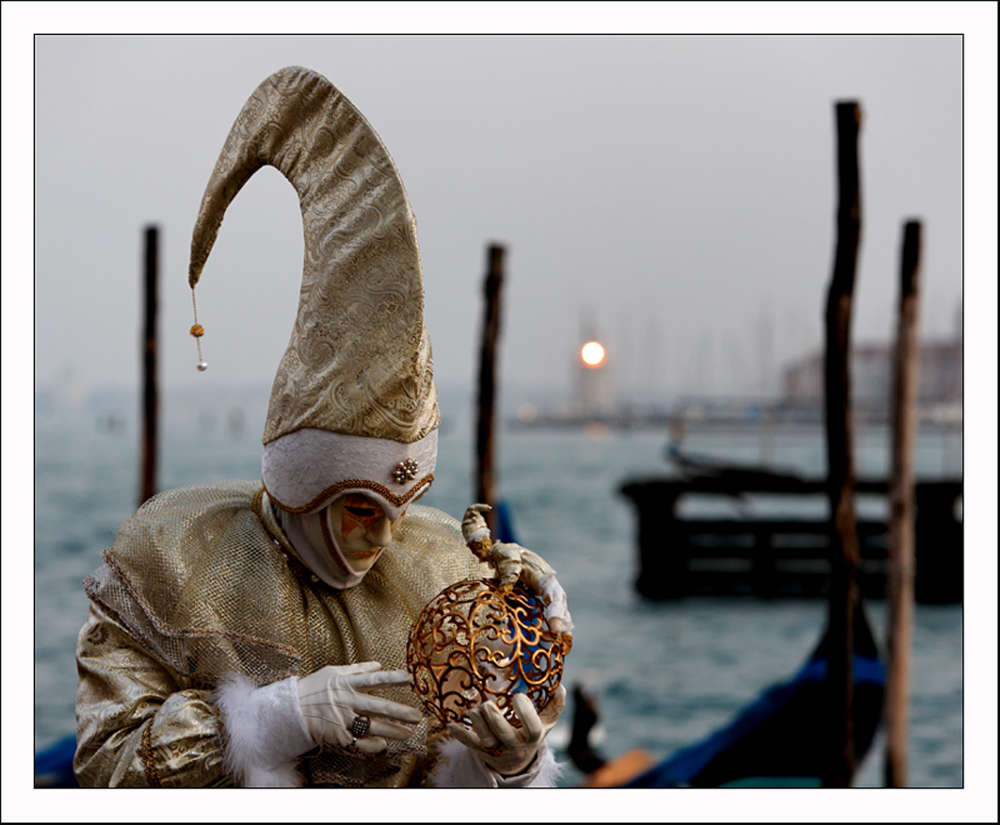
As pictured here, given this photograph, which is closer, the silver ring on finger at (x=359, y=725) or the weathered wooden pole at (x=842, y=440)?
the silver ring on finger at (x=359, y=725)

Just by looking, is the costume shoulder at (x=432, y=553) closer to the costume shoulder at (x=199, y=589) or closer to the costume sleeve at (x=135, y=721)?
the costume shoulder at (x=199, y=589)

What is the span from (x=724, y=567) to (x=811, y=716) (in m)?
5.45

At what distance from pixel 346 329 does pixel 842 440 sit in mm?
3163

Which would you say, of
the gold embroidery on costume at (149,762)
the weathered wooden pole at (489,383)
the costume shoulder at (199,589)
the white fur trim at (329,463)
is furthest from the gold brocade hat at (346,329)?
the weathered wooden pole at (489,383)

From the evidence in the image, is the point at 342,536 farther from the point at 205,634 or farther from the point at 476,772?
the point at 476,772

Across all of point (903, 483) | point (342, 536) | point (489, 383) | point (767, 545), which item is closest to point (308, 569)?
point (342, 536)

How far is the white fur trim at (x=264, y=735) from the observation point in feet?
5.27

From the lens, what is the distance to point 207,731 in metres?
1.60

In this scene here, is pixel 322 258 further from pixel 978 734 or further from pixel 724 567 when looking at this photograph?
pixel 724 567

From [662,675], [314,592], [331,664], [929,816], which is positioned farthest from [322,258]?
[662,675]

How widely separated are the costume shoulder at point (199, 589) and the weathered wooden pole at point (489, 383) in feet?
13.0

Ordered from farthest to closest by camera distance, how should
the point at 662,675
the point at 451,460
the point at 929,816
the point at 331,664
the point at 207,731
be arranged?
the point at 451,460 → the point at 662,675 → the point at 929,816 → the point at 331,664 → the point at 207,731

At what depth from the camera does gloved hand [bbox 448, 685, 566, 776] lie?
61.2 inches

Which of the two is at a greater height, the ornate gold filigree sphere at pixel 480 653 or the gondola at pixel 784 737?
the ornate gold filigree sphere at pixel 480 653
